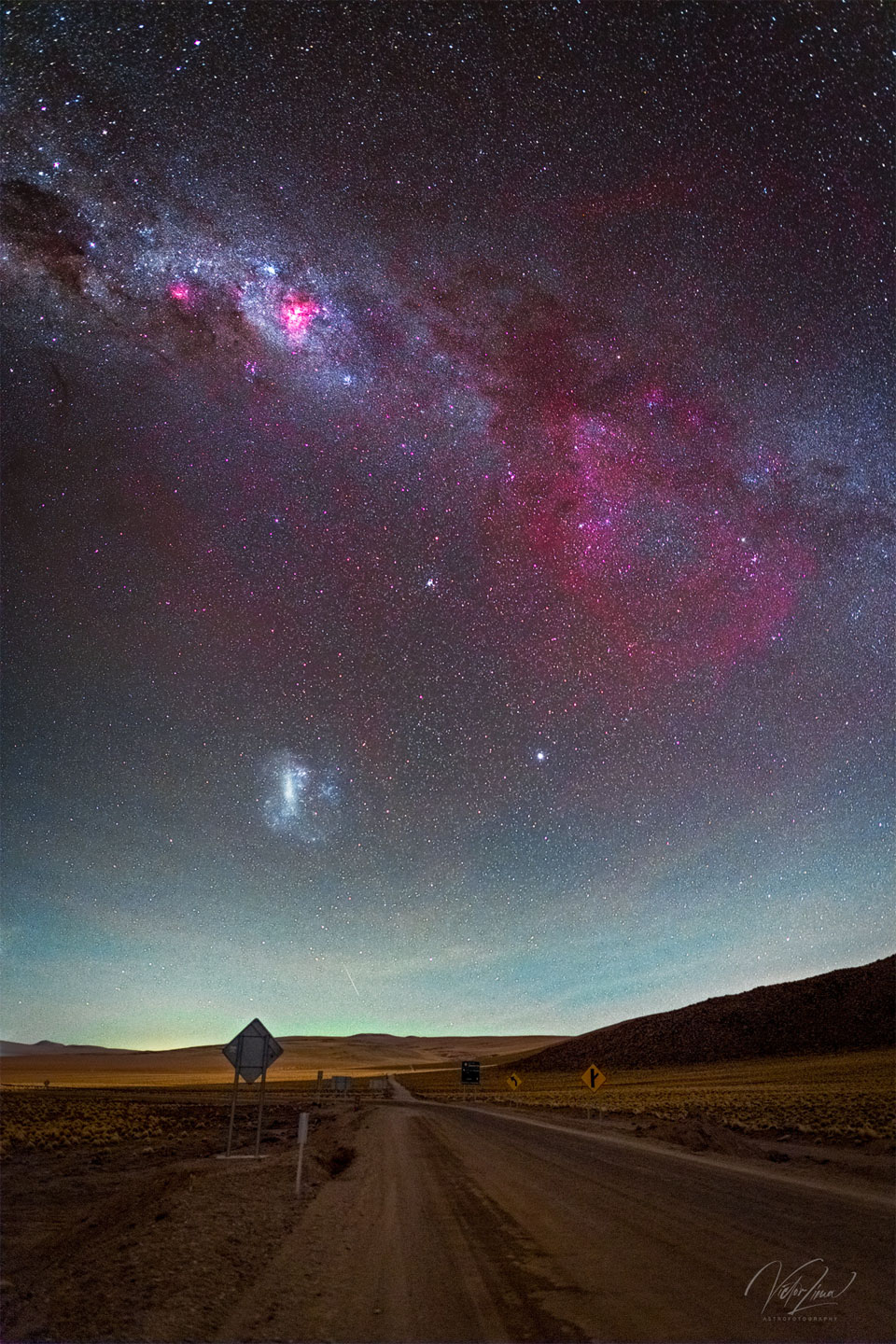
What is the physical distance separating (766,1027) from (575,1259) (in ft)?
333

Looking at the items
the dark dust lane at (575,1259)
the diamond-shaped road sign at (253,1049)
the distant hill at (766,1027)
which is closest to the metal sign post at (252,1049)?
the diamond-shaped road sign at (253,1049)

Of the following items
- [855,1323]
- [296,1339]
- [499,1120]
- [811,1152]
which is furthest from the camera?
[499,1120]

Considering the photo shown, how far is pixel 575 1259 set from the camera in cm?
752

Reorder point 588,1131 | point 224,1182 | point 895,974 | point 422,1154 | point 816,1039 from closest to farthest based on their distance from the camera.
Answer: point 224,1182 < point 422,1154 < point 588,1131 < point 816,1039 < point 895,974

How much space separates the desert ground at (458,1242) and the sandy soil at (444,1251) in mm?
35

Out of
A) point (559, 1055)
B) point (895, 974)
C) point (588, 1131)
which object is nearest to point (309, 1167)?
point (588, 1131)

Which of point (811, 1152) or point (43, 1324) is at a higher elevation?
point (43, 1324)

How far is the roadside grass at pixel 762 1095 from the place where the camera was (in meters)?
26.3

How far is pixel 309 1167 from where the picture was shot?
49.0 ft

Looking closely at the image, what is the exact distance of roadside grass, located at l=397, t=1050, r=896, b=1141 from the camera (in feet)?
86.4

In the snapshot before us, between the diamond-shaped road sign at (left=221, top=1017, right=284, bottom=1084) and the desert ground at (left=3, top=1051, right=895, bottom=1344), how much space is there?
1836mm

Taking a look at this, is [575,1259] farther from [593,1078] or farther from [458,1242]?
[593,1078]

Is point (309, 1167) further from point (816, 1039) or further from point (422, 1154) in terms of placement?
point (816, 1039)

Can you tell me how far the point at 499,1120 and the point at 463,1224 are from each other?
26.3m
